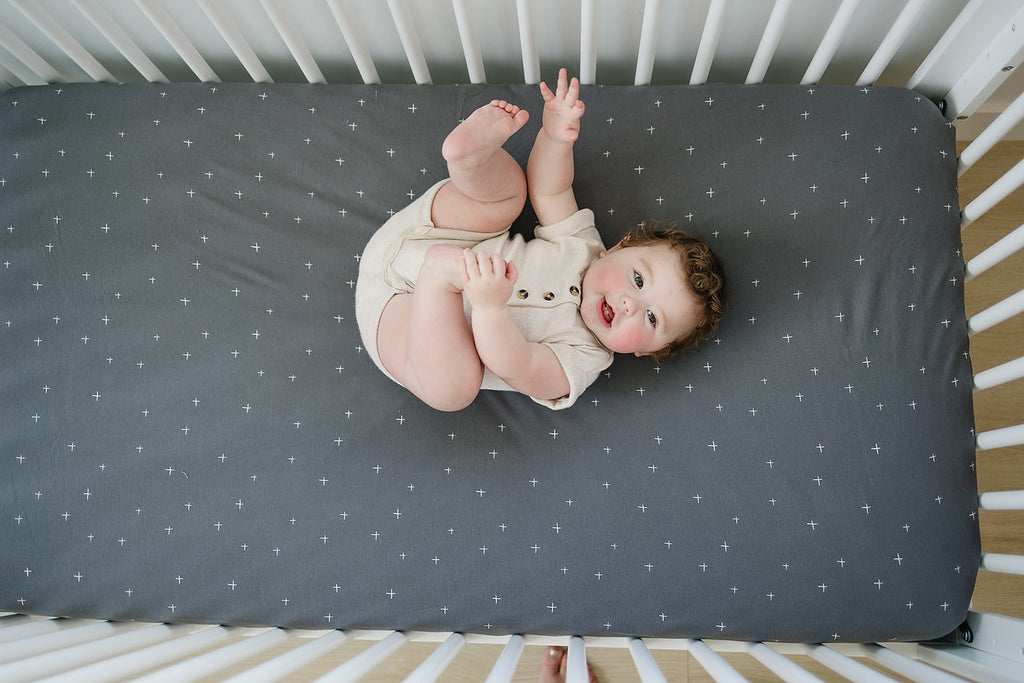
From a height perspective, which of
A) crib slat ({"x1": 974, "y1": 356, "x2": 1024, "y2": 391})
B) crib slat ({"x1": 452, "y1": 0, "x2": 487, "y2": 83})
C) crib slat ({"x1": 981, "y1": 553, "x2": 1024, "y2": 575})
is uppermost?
crib slat ({"x1": 452, "y1": 0, "x2": 487, "y2": 83})

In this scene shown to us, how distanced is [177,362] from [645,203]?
2.61 ft

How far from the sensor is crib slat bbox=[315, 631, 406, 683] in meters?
0.83

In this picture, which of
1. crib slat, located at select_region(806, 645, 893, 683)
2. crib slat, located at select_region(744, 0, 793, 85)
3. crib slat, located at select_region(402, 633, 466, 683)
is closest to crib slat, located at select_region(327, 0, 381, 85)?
crib slat, located at select_region(744, 0, 793, 85)

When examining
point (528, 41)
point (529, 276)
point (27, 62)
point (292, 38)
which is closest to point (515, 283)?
point (529, 276)

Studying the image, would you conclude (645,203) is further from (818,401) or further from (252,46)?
(252,46)

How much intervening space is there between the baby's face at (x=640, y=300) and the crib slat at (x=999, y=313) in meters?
0.42

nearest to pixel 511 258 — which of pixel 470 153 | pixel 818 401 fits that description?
pixel 470 153

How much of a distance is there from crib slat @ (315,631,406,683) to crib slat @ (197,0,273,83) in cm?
91

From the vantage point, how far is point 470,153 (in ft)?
3.13

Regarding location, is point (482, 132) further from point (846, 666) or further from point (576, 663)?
point (846, 666)

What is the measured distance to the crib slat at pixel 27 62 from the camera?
108cm

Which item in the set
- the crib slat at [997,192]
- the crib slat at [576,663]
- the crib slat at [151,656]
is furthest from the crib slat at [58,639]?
the crib slat at [997,192]

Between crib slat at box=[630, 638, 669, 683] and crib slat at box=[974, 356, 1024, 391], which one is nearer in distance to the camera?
crib slat at box=[630, 638, 669, 683]

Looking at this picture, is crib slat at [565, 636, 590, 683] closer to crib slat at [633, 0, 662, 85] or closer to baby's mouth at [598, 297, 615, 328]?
baby's mouth at [598, 297, 615, 328]
